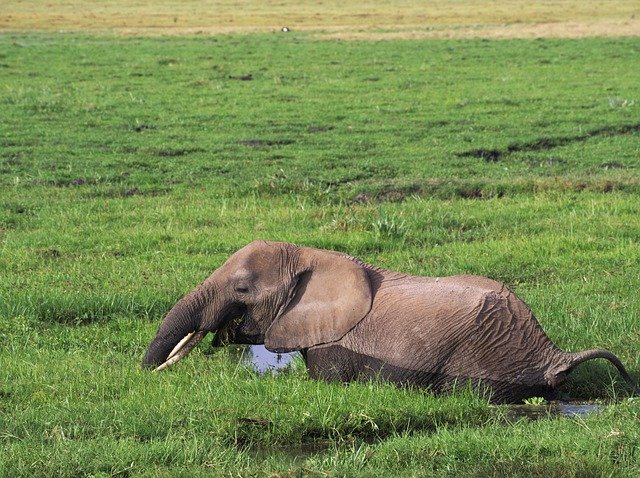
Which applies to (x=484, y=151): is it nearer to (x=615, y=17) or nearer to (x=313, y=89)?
(x=313, y=89)

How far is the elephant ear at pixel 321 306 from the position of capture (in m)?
7.52

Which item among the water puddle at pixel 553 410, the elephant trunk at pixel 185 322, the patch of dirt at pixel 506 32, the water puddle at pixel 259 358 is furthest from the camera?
the patch of dirt at pixel 506 32

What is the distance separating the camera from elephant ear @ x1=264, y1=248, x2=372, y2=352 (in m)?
7.52

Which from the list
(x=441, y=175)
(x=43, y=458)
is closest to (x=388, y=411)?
(x=43, y=458)

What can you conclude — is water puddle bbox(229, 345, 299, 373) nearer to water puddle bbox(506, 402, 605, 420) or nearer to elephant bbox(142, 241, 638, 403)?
elephant bbox(142, 241, 638, 403)

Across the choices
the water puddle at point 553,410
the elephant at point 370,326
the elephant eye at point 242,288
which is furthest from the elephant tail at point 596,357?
the elephant eye at point 242,288

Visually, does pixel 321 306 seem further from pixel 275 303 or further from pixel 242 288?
pixel 242 288

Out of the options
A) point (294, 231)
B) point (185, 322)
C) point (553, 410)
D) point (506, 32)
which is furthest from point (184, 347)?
point (506, 32)

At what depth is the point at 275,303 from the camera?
766 centimetres

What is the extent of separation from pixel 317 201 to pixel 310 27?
139ft

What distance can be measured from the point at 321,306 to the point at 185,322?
93cm

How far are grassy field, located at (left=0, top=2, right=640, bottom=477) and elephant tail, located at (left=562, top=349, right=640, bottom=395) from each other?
0.10 metres

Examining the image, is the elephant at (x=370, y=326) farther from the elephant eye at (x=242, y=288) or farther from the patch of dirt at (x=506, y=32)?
the patch of dirt at (x=506, y=32)

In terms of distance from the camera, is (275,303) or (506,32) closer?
(275,303)
